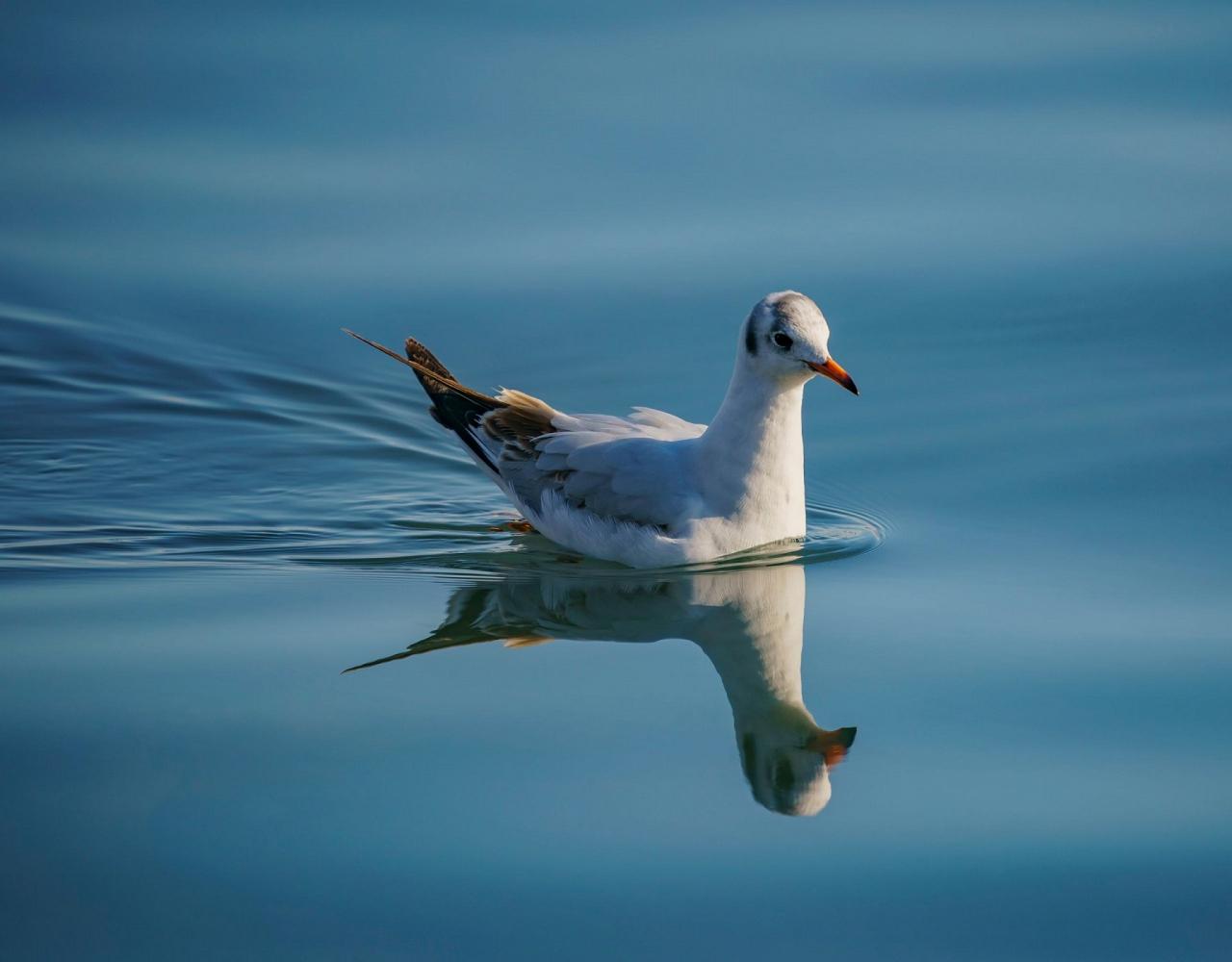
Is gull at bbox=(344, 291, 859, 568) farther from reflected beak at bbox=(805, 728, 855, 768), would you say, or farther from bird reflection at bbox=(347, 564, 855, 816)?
reflected beak at bbox=(805, 728, 855, 768)

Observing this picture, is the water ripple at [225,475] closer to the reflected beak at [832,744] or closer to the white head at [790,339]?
the white head at [790,339]

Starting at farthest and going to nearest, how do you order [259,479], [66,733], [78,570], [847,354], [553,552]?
[847,354]
[259,479]
[553,552]
[78,570]
[66,733]

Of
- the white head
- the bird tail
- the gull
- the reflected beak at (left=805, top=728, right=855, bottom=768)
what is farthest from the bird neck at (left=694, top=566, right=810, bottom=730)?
the bird tail

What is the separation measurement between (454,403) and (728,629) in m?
2.53

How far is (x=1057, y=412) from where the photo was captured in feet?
31.3

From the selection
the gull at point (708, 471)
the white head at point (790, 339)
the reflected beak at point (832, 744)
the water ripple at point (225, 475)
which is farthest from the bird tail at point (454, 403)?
the reflected beak at point (832, 744)

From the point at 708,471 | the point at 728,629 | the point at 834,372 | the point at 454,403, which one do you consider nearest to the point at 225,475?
the point at 454,403

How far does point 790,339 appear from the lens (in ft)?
26.2

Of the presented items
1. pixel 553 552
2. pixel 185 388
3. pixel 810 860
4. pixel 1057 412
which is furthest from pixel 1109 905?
pixel 185 388

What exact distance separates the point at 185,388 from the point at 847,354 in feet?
12.9

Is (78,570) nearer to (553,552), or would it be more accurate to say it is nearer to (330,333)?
(553,552)

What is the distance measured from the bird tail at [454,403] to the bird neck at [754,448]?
4.34 feet

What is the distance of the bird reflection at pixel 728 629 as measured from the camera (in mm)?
6250

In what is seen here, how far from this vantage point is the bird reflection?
6.25 metres
